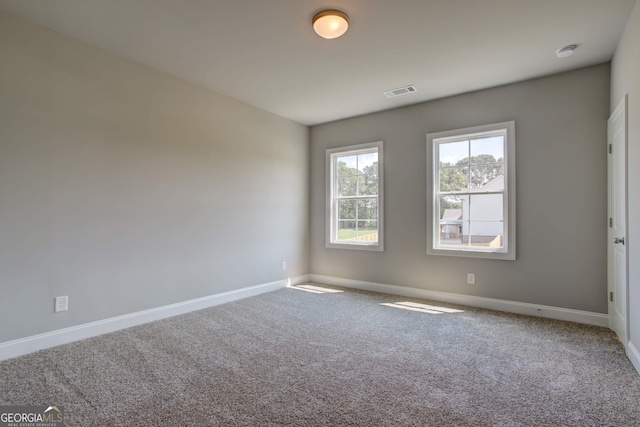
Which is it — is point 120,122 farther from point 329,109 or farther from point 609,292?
point 609,292

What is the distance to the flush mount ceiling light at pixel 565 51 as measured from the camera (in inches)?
113

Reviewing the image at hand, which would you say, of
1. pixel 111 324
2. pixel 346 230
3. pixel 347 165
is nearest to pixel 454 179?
pixel 347 165

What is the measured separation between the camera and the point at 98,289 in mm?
2943

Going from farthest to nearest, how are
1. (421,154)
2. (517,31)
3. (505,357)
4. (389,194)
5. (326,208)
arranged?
1. (326,208)
2. (389,194)
3. (421,154)
4. (517,31)
5. (505,357)

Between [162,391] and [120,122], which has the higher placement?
[120,122]

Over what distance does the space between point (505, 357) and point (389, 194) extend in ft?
8.43

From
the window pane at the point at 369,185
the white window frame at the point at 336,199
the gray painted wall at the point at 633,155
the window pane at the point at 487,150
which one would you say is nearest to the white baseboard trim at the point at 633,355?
the gray painted wall at the point at 633,155

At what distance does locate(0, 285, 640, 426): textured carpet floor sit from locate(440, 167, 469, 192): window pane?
164 cm

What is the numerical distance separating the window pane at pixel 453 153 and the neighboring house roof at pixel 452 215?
61cm

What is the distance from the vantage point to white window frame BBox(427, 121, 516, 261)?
3611 mm

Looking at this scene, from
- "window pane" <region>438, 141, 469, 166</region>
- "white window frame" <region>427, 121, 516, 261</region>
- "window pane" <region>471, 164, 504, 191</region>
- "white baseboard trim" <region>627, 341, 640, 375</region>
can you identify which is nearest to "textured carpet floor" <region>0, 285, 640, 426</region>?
"white baseboard trim" <region>627, 341, 640, 375</region>

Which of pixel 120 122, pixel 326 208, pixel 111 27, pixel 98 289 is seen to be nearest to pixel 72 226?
pixel 98 289

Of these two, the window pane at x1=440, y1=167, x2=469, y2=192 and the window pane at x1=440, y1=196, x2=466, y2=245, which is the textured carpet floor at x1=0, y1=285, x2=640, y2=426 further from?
the window pane at x1=440, y1=167, x2=469, y2=192

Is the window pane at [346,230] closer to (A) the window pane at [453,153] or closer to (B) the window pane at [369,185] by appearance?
(B) the window pane at [369,185]
